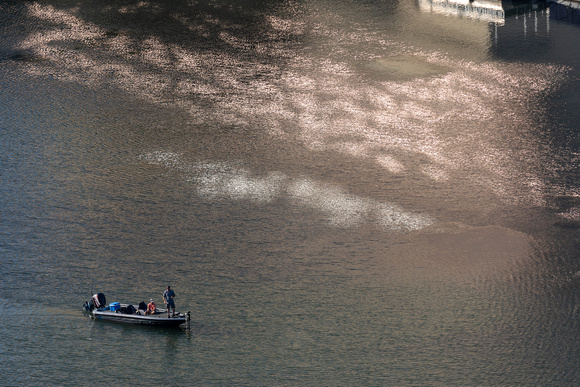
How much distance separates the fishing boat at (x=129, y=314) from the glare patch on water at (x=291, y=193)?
677cm

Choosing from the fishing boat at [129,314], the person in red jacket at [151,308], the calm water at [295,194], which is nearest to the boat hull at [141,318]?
the fishing boat at [129,314]

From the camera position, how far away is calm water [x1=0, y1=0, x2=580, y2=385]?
1969 cm

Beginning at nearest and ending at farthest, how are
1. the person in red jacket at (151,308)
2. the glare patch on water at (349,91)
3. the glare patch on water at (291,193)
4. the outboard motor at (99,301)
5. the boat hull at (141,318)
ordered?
the boat hull at (141,318) → the person in red jacket at (151,308) → the outboard motor at (99,301) → the glare patch on water at (291,193) → the glare patch on water at (349,91)

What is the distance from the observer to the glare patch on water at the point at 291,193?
81.9 ft

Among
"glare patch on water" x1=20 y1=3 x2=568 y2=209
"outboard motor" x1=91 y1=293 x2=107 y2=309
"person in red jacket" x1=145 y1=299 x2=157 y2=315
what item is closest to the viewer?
"person in red jacket" x1=145 y1=299 x2=157 y2=315

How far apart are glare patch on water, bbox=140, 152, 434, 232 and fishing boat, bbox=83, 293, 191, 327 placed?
22.2 ft

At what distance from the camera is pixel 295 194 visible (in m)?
26.6

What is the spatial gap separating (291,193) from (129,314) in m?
8.37

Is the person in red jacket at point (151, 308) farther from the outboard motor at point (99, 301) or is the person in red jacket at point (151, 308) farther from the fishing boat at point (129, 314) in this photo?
the outboard motor at point (99, 301)

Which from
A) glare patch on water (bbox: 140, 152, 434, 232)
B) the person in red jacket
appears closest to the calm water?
glare patch on water (bbox: 140, 152, 434, 232)

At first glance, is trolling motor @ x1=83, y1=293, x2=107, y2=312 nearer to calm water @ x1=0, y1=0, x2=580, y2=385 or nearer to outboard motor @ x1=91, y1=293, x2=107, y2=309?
outboard motor @ x1=91, y1=293, x2=107, y2=309

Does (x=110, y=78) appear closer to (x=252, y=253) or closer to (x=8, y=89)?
(x=8, y=89)

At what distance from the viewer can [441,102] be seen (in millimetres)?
32469

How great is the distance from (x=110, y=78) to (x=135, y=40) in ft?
15.5
